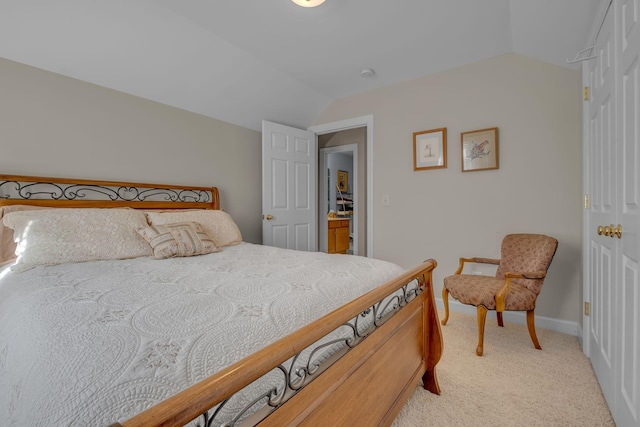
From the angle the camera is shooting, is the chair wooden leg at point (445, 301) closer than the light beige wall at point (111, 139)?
No

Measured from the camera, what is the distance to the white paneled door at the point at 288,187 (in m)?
3.40

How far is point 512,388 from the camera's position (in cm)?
170

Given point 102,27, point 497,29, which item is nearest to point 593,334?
point 497,29

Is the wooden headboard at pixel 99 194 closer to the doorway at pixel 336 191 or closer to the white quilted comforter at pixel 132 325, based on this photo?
the white quilted comforter at pixel 132 325

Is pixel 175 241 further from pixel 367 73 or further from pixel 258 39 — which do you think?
pixel 367 73

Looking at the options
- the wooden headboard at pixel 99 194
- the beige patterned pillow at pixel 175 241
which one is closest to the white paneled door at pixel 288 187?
the wooden headboard at pixel 99 194

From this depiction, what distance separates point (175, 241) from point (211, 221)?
56cm

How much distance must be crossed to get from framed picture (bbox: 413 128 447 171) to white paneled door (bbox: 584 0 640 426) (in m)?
1.15

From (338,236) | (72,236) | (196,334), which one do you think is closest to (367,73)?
(72,236)

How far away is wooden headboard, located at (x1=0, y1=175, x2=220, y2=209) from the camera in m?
2.05

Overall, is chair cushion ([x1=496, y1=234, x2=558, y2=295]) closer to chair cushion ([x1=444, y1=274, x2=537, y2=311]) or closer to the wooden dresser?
chair cushion ([x1=444, y1=274, x2=537, y2=311])

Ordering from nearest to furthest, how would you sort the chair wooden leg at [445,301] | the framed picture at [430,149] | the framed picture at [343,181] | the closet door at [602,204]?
1. the closet door at [602,204]
2. the chair wooden leg at [445,301]
3. the framed picture at [430,149]
4. the framed picture at [343,181]

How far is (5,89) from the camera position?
2.01 metres

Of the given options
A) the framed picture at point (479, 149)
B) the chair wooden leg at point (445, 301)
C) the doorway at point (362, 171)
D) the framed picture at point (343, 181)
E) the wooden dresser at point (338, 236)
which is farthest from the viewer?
the framed picture at point (343, 181)
